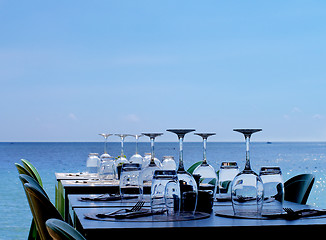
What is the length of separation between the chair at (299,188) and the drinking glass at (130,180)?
3.43 feet

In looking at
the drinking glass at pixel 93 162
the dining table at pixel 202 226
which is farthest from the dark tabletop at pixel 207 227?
the drinking glass at pixel 93 162

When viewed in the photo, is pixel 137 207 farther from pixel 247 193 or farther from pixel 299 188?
pixel 299 188

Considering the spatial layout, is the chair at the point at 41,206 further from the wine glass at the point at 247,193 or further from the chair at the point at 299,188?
the chair at the point at 299,188

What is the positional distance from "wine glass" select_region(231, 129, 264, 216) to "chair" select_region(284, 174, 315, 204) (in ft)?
3.63

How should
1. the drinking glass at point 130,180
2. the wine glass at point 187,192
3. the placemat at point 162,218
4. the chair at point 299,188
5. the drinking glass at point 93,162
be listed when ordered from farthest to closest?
the drinking glass at point 93,162 → the chair at point 299,188 → the drinking glass at point 130,180 → the wine glass at point 187,192 → the placemat at point 162,218

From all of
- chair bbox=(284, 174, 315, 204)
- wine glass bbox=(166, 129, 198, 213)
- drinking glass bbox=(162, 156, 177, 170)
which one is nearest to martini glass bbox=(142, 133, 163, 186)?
wine glass bbox=(166, 129, 198, 213)

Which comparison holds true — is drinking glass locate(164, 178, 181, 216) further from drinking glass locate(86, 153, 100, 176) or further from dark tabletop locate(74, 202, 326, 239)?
drinking glass locate(86, 153, 100, 176)

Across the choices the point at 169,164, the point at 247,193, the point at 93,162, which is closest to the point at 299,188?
the point at 169,164

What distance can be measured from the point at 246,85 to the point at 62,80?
11.7 metres

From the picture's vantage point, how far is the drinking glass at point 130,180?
280 centimetres

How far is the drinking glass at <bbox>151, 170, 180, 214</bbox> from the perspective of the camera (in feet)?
7.64

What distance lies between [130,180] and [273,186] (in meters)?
0.71

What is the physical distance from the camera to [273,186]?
241cm

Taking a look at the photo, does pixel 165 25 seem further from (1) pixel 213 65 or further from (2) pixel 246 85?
(2) pixel 246 85
